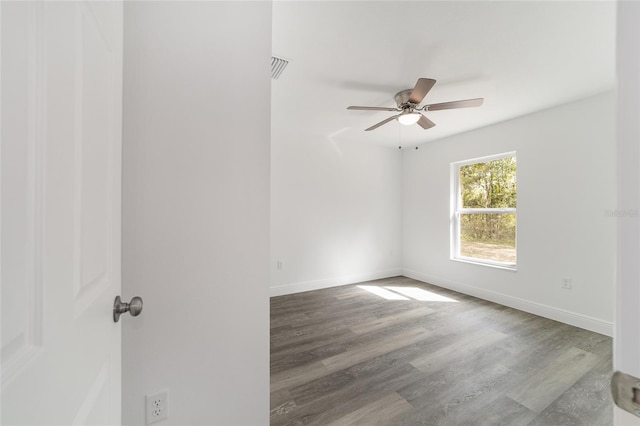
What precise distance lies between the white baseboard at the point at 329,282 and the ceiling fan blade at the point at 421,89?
9.10 ft

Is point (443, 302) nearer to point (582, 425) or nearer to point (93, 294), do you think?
point (582, 425)

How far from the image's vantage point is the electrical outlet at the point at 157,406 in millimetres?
938

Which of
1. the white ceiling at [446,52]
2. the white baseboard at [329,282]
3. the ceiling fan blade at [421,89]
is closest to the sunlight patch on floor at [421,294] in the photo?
the white baseboard at [329,282]

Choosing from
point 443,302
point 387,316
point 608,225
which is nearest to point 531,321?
point 443,302

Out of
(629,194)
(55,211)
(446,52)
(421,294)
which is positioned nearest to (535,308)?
(421,294)

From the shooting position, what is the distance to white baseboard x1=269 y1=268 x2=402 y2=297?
147 inches

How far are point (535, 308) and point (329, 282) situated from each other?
8.92 ft

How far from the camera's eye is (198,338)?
103 cm

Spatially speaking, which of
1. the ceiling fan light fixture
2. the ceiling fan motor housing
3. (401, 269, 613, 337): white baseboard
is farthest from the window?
the ceiling fan motor housing

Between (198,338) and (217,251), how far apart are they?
362 millimetres

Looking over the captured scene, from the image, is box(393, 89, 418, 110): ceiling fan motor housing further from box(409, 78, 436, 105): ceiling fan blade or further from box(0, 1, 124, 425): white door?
box(0, 1, 124, 425): white door

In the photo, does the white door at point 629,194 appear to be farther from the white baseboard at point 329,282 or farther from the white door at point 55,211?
the white baseboard at point 329,282

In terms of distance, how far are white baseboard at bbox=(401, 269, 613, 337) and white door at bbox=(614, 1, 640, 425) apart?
11.3 feet

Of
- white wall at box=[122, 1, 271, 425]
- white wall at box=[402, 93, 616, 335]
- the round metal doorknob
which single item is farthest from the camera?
white wall at box=[402, 93, 616, 335]
